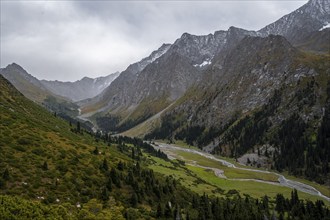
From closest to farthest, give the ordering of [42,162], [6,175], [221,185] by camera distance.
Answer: [6,175]
[42,162]
[221,185]

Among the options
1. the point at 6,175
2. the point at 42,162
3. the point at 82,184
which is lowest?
the point at 82,184

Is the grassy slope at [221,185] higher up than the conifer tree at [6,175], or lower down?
lower down

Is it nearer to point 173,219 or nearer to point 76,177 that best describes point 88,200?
point 76,177

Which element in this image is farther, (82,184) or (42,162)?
(42,162)

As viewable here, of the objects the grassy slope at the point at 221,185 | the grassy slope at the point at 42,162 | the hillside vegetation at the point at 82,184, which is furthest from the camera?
the grassy slope at the point at 221,185

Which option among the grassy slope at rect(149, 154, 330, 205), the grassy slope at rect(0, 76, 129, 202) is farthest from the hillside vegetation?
the grassy slope at rect(149, 154, 330, 205)

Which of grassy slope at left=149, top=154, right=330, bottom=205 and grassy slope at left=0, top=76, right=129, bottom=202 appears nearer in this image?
grassy slope at left=0, top=76, right=129, bottom=202

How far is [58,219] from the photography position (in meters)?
29.8

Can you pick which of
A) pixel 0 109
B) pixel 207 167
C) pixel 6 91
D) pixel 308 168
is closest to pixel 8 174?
pixel 0 109

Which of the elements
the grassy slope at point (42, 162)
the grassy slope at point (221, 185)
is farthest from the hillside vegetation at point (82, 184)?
the grassy slope at point (221, 185)

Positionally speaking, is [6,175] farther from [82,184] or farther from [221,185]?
[221,185]

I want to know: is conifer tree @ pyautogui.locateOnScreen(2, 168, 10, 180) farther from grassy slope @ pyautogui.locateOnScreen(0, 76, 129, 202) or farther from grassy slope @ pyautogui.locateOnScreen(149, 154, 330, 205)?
grassy slope @ pyautogui.locateOnScreen(149, 154, 330, 205)

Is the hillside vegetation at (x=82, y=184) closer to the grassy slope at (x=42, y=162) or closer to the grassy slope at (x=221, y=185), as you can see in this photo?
the grassy slope at (x=42, y=162)

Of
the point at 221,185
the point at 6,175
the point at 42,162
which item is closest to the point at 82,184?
the point at 42,162
